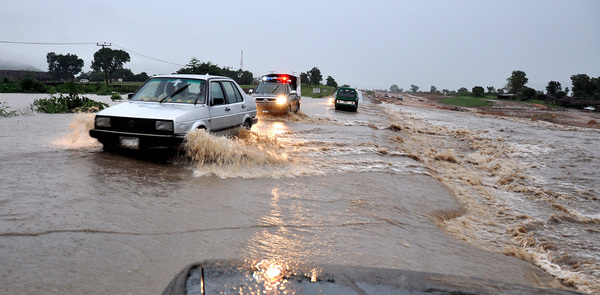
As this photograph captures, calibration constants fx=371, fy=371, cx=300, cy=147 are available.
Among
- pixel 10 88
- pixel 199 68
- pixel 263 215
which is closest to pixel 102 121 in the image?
pixel 263 215

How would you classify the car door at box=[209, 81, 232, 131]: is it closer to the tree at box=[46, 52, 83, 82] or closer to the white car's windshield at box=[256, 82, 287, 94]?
the white car's windshield at box=[256, 82, 287, 94]

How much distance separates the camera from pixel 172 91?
7551 mm

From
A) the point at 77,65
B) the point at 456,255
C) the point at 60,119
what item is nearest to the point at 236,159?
the point at 456,255

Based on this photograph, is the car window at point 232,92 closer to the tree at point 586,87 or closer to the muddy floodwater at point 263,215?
the muddy floodwater at point 263,215

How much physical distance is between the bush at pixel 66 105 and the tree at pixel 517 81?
288ft

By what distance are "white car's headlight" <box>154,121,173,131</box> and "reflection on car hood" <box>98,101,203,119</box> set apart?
10 cm

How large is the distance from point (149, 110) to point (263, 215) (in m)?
3.38

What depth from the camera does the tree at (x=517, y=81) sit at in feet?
273

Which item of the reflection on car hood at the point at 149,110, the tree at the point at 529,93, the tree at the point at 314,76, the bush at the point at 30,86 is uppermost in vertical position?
the tree at the point at 314,76

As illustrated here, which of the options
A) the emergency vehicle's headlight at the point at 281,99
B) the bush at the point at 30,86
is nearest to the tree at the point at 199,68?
the bush at the point at 30,86

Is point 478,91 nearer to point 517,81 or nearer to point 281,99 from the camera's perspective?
point 517,81

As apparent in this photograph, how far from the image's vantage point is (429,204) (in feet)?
19.7

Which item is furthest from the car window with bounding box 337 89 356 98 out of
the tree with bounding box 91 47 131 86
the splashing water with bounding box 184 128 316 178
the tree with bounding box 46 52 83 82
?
the tree with bounding box 46 52 83 82

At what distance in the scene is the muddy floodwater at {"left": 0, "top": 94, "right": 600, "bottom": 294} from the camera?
133 inches
